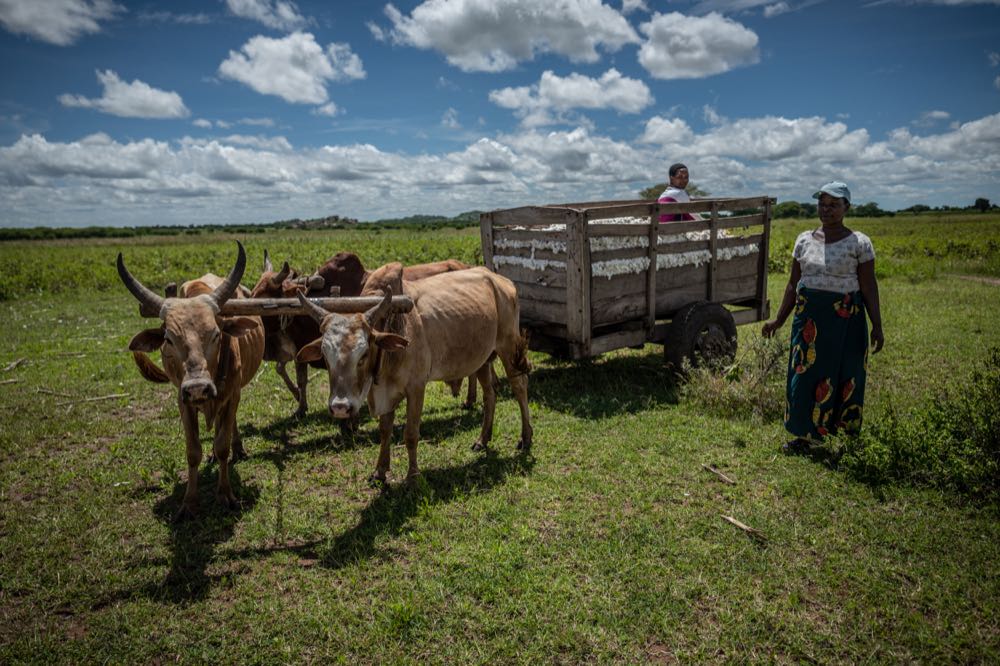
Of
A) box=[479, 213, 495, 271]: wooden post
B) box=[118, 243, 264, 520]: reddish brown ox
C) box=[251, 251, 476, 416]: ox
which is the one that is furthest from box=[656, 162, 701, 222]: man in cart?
box=[118, 243, 264, 520]: reddish brown ox

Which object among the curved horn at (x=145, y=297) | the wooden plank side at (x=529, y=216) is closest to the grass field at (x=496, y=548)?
the curved horn at (x=145, y=297)

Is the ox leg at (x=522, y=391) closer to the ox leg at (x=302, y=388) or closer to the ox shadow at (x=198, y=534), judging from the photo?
the ox shadow at (x=198, y=534)

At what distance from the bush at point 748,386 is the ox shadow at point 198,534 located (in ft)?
16.3

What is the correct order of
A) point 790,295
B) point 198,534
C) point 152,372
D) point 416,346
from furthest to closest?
point 790,295
point 152,372
point 416,346
point 198,534

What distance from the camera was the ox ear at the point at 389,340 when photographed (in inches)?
173

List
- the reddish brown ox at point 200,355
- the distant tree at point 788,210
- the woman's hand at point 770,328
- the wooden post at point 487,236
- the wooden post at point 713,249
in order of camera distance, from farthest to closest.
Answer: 1. the distant tree at point 788,210
2. the wooden post at point 487,236
3. the wooden post at point 713,249
4. the woman's hand at point 770,328
5. the reddish brown ox at point 200,355

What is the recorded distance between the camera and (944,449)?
4.84m

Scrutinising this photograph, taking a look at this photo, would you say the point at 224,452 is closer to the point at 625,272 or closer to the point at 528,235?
the point at 528,235

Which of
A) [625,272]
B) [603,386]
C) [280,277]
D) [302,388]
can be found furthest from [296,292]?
[603,386]

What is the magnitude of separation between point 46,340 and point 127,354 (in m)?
2.85

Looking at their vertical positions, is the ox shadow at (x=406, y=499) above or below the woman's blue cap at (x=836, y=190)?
below

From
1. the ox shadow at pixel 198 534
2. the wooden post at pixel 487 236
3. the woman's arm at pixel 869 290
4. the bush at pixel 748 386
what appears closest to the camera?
the ox shadow at pixel 198 534

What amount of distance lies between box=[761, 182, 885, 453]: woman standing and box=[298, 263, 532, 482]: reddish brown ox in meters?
2.67

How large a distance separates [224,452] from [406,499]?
1.62 metres
